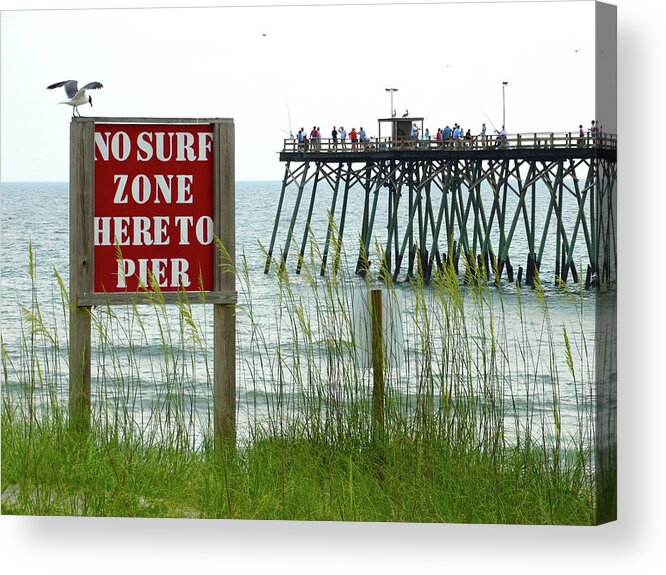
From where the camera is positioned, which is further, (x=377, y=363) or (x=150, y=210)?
(x=150, y=210)

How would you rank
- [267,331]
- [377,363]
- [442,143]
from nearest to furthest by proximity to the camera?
[377,363] → [442,143] → [267,331]

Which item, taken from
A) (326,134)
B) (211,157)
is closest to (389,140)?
(326,134)

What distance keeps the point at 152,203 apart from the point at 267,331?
791 mm

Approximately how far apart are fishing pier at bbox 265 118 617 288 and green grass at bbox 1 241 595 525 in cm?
13

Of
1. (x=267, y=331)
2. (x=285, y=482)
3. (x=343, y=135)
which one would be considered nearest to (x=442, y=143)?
(x=343, y=135)

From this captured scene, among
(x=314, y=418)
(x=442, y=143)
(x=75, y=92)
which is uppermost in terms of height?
(x=75, y=92)

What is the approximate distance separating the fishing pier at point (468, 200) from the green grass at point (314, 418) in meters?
0.13

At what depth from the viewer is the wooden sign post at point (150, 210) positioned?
20.6 ft

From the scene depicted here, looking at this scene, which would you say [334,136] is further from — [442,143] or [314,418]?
[314,418]

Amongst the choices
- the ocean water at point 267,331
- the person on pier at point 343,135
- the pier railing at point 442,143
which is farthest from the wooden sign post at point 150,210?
the person on pier at point 343,135

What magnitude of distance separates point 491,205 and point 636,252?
75 centimetres

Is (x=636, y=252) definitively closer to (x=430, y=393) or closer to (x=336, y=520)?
(x=430, y=393)

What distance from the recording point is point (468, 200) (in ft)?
21.1

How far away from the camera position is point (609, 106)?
5.91 m
